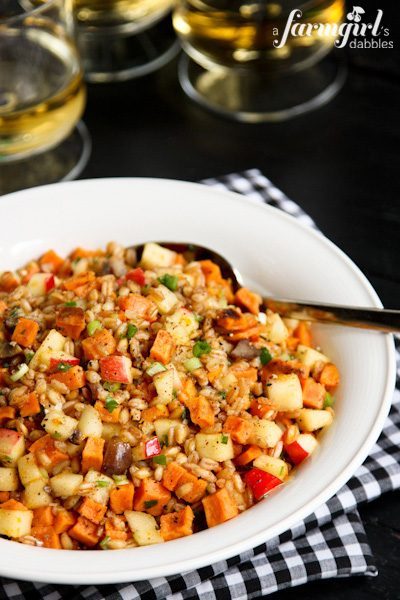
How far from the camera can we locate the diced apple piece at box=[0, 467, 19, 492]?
7.51 feet

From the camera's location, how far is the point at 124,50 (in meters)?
4.54

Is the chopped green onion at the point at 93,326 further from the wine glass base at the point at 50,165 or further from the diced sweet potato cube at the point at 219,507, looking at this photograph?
the wine glass base at the point at 50,165

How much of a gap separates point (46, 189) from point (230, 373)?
0.96 m

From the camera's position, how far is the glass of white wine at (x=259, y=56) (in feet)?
12.4

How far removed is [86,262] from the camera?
287 centimetres

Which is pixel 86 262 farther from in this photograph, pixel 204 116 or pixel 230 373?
pixel 204 116

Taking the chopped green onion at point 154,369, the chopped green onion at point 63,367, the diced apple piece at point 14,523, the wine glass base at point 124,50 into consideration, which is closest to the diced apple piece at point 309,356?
the chopped green onion at point 154,369

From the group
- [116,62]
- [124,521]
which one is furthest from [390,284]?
[116,62]

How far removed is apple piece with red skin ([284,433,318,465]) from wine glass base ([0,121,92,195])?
1929 millimetres

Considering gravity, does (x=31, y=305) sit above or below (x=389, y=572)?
above

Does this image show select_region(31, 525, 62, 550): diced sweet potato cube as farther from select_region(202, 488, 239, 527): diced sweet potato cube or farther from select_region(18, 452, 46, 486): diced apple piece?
select_region(202, 488, 239, 527): diced sweet potato cube

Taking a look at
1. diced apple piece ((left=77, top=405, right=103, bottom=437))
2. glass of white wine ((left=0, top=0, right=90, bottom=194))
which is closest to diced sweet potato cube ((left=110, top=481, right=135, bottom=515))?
diced apple piece ((left=77, top=405, right=103, bottom=437))

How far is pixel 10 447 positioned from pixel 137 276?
697 mm

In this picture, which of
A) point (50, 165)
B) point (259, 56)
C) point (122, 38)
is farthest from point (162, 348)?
point (122, 38)
